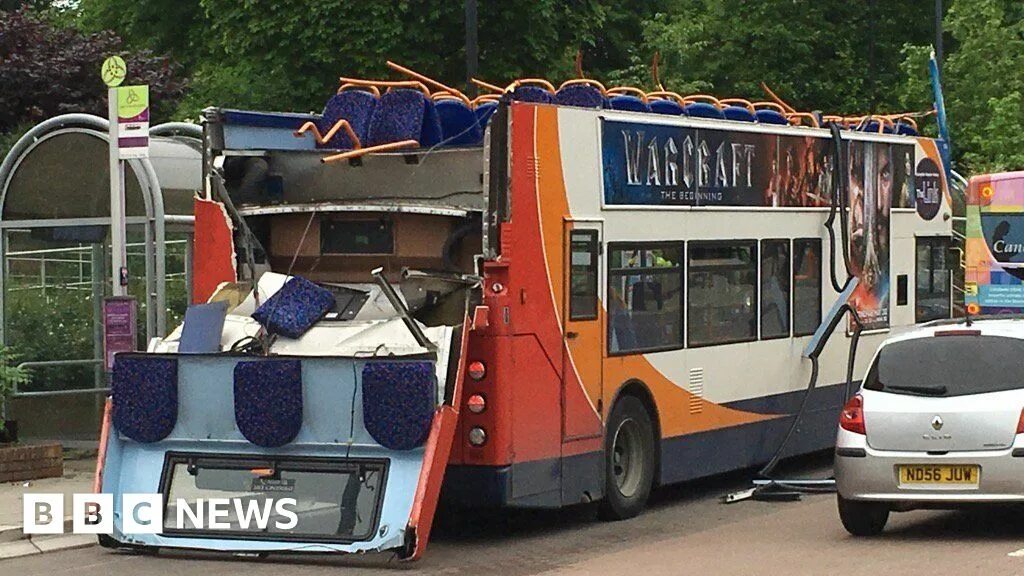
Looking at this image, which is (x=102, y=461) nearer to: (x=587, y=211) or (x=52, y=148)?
(x=587, y=211)

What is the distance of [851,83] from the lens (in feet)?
142

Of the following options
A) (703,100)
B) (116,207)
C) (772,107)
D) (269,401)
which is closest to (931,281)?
(772,107)

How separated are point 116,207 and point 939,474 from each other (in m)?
7.55

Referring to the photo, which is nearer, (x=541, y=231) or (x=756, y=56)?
(x=541, y=231)

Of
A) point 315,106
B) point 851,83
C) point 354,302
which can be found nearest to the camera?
point 354,302

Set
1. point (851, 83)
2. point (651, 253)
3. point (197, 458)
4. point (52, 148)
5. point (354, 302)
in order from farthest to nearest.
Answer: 1. point (851, 83)
2. point (52, 148)
3. point (651, 253)
4. point (354, 302)
5. point (197, 458)

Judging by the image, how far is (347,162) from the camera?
14242mm

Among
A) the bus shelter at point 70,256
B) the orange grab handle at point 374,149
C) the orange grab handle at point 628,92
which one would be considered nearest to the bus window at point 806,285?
the orange grab handle at point 628,92

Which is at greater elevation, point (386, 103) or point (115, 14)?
point (115, 14)

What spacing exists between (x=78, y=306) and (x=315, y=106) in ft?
39.3

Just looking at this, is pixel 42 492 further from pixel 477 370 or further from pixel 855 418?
pixel 855 418

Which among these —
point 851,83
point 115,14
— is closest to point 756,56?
point 851,83

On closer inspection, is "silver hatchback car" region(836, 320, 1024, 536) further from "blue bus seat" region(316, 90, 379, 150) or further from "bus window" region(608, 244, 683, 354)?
"blue bus seat" region(316, 90, 379, 150)

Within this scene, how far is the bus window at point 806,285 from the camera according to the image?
57.8ft
